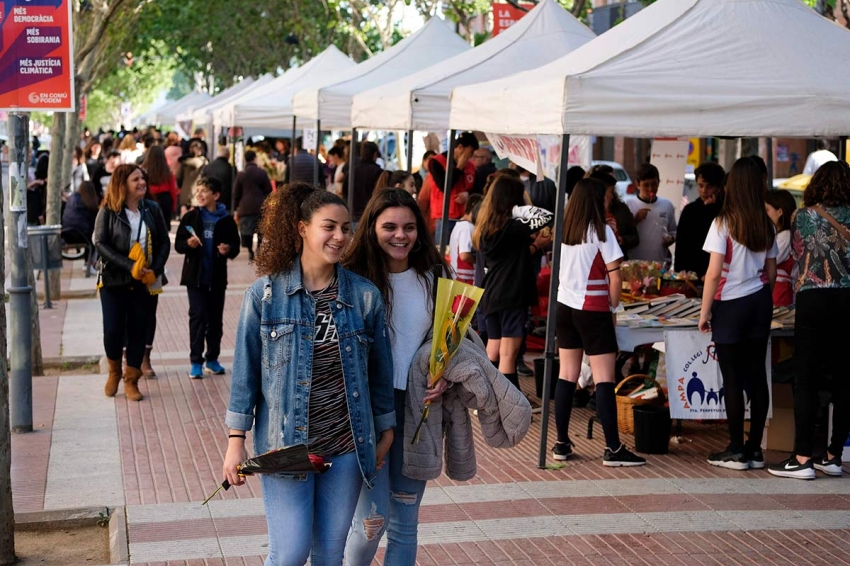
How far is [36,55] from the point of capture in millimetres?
8570

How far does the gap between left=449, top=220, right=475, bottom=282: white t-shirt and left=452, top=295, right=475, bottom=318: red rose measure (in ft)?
17.2

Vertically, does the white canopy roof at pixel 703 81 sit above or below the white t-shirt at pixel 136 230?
above

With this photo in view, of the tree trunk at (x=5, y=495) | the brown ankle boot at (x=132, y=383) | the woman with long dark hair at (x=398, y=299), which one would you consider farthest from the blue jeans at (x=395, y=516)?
the brown ankle boot at (x=132, y=383)

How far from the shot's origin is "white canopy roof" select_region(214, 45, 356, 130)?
2114 cm

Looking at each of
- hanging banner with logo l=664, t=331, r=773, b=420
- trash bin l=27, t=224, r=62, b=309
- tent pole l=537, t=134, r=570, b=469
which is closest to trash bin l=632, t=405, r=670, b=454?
hanging banner with logo l=664, t=331, r=773, b=420

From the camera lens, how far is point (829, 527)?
6.54 m

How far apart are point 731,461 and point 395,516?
3.82m

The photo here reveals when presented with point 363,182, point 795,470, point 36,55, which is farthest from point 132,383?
point 363,182

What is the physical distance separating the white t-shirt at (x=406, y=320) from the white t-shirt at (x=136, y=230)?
17.8 ft

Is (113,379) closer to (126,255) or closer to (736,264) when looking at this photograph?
(126,255)

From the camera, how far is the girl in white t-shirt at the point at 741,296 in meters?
7.43

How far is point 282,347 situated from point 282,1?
137 feet

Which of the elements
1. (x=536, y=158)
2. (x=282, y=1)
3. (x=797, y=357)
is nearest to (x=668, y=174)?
(x=536, y=158)

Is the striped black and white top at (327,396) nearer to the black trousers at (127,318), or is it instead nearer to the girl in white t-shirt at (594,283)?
the girl in white t-shirt at (594,283)
